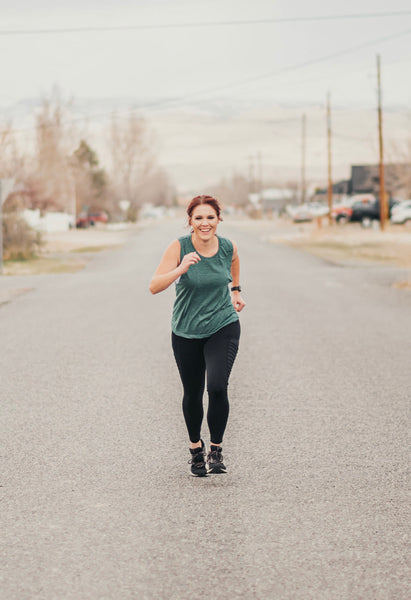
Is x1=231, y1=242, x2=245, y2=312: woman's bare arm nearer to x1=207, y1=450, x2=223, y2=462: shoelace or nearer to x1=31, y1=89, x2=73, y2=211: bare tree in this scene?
x1=207, y1=450, x2=223, y2=462: shoelace

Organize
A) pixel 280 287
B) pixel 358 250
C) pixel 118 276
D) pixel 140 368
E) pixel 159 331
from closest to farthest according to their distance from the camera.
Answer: pixel 140 368
pixel 159 331
pixel 280 287
pixel 118 276
pixel 358 250

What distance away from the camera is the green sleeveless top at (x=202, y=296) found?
5.59 meters

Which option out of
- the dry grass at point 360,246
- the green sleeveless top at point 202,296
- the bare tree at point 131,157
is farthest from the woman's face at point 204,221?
the bare tree at point 131,157

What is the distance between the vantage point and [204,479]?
226 inches

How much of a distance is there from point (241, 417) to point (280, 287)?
13175 millimetres

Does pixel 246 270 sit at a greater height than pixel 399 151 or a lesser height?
lesser

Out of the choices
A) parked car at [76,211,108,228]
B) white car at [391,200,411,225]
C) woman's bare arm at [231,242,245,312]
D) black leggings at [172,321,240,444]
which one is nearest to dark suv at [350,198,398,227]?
white car at [391,200,411,225]

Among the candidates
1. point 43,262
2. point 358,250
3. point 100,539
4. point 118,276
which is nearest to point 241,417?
point 100,539

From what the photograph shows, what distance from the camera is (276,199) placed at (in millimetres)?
158000

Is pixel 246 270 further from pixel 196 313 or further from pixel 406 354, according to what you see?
pixel 196 313

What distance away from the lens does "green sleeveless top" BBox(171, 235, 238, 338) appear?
5.59 m

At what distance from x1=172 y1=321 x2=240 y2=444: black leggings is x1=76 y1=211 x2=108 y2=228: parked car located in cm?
7320

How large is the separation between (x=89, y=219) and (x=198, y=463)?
250ft

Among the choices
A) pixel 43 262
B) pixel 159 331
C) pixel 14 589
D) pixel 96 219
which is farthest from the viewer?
pixel 96 219
